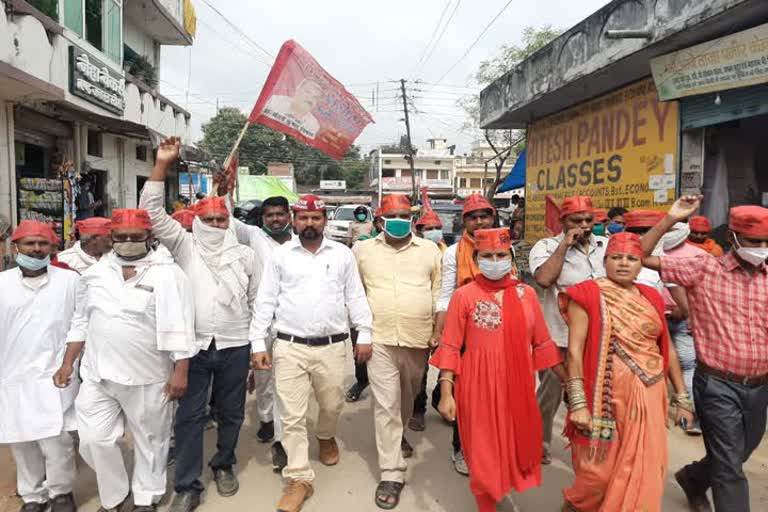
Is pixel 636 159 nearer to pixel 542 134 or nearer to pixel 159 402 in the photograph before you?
pixel 542 134

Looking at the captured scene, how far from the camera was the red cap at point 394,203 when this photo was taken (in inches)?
157

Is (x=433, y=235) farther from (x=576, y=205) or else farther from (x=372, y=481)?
(x=372, y=481)

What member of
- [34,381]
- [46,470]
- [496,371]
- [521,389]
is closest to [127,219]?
[34,381]

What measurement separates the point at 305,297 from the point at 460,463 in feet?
5.18

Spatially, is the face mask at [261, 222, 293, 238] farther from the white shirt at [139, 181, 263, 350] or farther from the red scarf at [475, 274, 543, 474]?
the red scarf at [475, 274, 543, 474]

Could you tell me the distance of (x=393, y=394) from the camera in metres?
3.77

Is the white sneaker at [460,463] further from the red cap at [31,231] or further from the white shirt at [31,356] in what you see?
the red cap at [31,231]

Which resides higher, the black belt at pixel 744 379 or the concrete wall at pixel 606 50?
the concrete wall at pixel 606 50

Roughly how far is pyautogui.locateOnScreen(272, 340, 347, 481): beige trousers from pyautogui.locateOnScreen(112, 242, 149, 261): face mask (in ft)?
3.26

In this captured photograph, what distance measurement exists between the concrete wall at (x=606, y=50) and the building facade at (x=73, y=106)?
7489mm

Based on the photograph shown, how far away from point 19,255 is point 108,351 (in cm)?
83

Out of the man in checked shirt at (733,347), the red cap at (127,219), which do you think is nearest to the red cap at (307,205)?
the red cap at (127,219)

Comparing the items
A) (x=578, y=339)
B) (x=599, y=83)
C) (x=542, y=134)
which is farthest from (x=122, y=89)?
(x=578, y=339)

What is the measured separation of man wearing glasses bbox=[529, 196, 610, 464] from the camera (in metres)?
3.56
